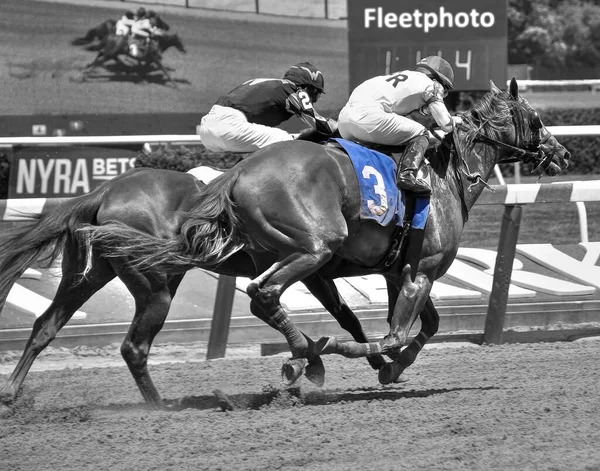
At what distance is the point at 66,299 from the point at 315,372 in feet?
4.59

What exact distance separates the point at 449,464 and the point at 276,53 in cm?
796

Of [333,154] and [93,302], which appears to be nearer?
[333,154]

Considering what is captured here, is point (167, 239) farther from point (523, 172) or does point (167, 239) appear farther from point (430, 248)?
point (523, 172)

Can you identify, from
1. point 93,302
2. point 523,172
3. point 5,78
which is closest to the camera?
point 93,302

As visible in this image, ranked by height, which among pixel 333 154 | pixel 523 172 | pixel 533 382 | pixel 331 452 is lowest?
pixel 523 172

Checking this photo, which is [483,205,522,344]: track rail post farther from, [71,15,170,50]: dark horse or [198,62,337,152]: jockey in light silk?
[71,15,170,50]: dark horse

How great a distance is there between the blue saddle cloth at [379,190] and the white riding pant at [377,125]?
0.11m

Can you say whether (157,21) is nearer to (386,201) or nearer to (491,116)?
Result: (491,116)

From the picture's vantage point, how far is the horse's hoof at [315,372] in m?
5.67

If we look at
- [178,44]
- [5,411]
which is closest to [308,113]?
[5,411]

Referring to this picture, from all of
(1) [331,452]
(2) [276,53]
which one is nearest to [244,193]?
(1) [331,452]

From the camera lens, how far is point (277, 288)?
5.37 meters

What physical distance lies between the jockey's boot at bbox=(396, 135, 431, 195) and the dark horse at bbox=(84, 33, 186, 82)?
19.8 feet

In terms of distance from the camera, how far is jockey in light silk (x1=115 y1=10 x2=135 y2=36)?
1117 centimetres
